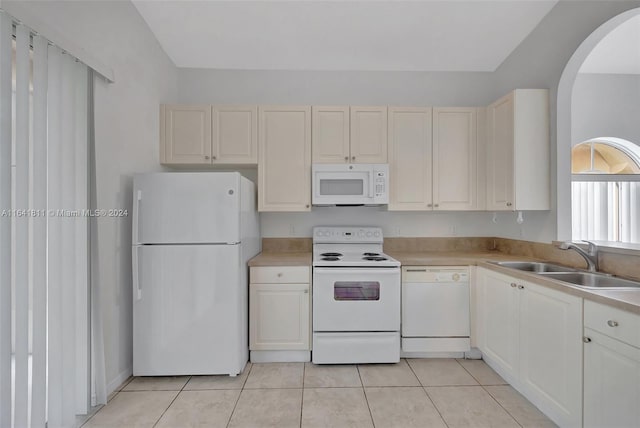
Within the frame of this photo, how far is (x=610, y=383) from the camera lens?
1455 millimetres

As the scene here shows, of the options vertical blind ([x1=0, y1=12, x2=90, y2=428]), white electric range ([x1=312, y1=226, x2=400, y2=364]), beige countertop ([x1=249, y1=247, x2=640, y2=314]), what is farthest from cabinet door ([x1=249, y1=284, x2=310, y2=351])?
vertical blind ([x1=0, y1=12, x2=90, y2=428])

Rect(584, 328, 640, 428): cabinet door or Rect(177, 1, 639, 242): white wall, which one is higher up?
Rect(177, 1, 639, 242): white wall

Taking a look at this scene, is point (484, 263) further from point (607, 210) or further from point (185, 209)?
point (185, 209)

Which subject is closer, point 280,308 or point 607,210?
point 280,308

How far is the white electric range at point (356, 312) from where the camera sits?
260 cm

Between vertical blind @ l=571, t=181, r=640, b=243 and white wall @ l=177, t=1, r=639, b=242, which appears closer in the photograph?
white wall @ l=177, t=1, r=639, b=242

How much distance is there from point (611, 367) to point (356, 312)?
61.0 inches

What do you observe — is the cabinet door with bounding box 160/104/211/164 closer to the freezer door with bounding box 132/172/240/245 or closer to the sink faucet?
the freezer door with bounding box 132/172/240/245

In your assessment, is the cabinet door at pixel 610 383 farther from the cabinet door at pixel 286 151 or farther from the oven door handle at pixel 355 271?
the cabinet door at pixel 286 151

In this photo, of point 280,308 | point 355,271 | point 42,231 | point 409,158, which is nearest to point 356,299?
point 355,271

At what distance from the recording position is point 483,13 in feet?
8.32

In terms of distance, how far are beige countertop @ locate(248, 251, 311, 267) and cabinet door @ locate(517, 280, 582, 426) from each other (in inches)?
Answer: 62.9

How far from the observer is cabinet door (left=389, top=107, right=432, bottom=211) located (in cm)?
307

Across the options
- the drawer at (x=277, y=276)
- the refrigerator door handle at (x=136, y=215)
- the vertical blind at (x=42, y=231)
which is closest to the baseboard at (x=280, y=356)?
the drawer at (x=277, y=276)
